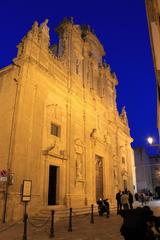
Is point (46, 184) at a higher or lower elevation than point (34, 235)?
higher

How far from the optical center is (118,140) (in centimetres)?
2461

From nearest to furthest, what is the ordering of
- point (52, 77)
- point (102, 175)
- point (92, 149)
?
point (52, 77), point (92, 149), point (102, 175)

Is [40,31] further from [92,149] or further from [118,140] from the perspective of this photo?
[118,140]

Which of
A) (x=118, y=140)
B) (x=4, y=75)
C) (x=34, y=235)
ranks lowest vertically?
(x=34, y=235)

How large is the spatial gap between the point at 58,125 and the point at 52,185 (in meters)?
3.99

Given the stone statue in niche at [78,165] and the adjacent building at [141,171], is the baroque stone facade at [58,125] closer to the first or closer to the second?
the stone statue in niche at [78,165]

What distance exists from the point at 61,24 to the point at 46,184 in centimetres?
1523

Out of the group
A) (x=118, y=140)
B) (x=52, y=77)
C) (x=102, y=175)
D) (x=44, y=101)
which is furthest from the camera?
(x=118, y=140)

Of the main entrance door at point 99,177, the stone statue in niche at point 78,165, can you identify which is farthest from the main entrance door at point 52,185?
the main entrance door at point 99,177

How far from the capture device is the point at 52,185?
44.8 feet

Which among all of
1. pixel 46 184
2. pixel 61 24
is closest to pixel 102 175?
pixel 46 184

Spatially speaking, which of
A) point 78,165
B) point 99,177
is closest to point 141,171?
point 99,177

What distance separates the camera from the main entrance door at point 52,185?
13366mm

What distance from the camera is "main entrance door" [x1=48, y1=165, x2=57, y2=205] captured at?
13.4 metres
